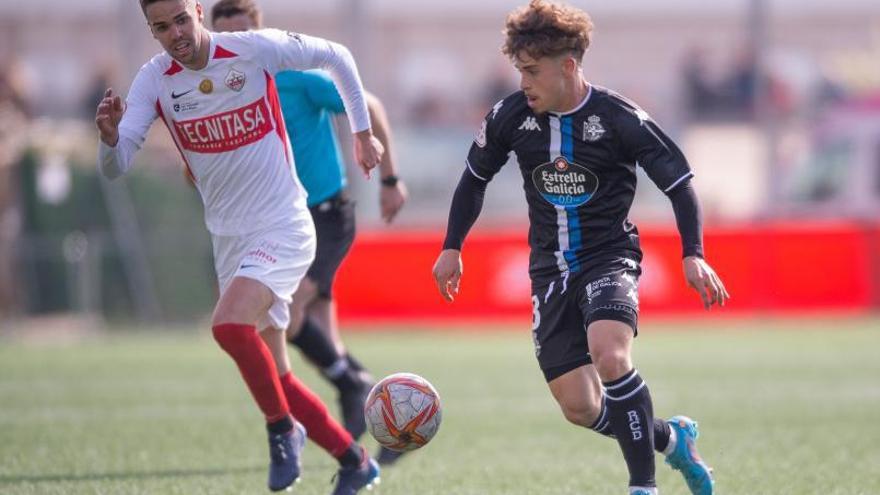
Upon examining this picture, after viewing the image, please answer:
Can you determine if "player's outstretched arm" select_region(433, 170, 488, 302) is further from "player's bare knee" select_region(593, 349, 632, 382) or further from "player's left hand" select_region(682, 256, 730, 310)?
"player's left hand" select_region(682, 256, 730, 310)

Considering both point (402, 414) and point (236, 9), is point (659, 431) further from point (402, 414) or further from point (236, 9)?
point (236, 9)

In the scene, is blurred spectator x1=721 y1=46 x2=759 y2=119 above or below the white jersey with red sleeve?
below

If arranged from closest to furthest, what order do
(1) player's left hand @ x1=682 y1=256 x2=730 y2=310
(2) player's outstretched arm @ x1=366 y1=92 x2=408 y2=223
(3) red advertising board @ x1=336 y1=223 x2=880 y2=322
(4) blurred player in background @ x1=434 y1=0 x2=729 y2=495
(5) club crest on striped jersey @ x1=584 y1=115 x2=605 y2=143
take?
(1) player's left hand @ x1=682 y1=256 x2=730 y2=310 < (4) blurred player in background @ x1=434 y1=0 x2=729 y2=495 < (5) club crest on striped jersey @ x1=584 y1=115 x2=605 y2=143 < (2) player's outstretched arm @ x1=366 y1=92 x2=408 y2=223 < (3) red advertising board @ x1=336 y1=223 x2=880 y2=322

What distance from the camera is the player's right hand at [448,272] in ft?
19.9

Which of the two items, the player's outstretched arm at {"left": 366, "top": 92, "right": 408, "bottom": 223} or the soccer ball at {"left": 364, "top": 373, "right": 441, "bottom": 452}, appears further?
the player's outstretched arm at {"left": 366, "top": 92, "right": 408, "bottom": 223}

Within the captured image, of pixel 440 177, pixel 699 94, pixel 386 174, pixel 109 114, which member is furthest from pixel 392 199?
pixel 699 94

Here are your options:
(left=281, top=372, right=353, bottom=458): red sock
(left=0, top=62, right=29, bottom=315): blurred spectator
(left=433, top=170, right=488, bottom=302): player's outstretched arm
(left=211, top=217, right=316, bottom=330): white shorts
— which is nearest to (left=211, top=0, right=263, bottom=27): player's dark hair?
(left=211, top=217, right=316, bottom=330): white shorts

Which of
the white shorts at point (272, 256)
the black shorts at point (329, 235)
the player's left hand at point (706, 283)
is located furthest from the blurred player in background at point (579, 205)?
the black shorts at point (329, 235)

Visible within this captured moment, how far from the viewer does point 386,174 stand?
743 centimetres

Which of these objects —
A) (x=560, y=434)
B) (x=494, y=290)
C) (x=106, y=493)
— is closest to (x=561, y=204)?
(x=106, y=493)

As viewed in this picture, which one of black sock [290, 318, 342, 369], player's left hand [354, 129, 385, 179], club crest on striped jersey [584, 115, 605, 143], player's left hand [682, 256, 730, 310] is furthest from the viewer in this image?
black sock [290, 318, 342, 369]

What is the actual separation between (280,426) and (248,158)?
114 centimetres

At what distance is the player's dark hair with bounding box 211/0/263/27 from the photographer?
7.44 m

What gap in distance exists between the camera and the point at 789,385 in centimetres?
1074
